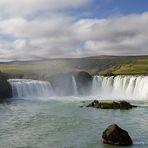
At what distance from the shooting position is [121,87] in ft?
224

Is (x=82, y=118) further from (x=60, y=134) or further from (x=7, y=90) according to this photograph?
(x=7, y=90)

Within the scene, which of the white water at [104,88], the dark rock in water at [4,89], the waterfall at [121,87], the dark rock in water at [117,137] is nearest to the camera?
the dark rock in water at [117,137]

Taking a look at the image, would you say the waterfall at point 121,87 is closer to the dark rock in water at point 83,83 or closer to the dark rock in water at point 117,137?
the dark rock in water at point 83,83

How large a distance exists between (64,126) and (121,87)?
38140 mm

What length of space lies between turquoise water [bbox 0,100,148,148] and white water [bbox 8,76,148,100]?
733 inches

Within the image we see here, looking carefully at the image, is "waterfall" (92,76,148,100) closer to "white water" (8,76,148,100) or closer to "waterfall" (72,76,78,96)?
"white water" (8,76,148,100)

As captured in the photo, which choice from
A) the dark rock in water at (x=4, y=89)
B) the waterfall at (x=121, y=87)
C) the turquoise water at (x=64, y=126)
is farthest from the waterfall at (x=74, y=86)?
the turquoise water at (x=64, y=126)

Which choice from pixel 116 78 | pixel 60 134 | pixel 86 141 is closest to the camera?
pixel 86 141

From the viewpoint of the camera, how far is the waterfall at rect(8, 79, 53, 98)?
64.0 meters

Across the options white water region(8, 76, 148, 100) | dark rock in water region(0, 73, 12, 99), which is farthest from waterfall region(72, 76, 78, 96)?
dark rock in water region(0, 73, 12, 99)

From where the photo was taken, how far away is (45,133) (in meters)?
28.2

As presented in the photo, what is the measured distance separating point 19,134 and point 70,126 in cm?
529

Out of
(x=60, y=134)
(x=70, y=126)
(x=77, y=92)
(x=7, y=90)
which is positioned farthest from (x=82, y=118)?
(x=77, y=92)

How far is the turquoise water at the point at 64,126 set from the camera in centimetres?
2492
